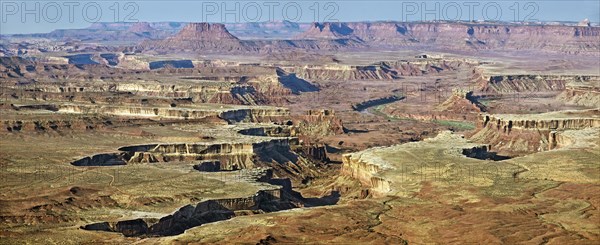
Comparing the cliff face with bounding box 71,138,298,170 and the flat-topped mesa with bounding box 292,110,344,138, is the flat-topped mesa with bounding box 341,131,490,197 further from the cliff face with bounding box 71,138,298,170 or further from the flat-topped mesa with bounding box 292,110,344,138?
the flat-topped mesa with bounding box 292,110,344,138

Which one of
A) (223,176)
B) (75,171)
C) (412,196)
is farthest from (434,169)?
(75,171)

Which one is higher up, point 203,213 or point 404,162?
point 404,162

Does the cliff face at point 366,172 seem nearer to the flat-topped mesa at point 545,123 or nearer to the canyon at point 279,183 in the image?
the canyon at point 279,183

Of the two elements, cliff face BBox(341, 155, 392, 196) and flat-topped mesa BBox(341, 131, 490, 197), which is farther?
cliff face BBox(341, 155, 392, 196)

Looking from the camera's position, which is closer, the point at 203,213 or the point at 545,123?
the point at 203,213

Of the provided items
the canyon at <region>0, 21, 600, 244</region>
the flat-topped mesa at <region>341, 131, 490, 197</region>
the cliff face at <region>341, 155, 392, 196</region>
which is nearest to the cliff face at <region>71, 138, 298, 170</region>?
the canyon at <region>0, 21, 600, 244</region>

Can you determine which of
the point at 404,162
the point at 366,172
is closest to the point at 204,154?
the point at 366,172

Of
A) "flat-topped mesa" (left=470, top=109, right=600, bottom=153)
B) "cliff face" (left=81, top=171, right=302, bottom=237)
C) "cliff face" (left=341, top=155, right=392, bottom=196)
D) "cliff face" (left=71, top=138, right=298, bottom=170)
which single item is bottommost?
"cliff face" (left=81, top=171, right=302, bottom=237)

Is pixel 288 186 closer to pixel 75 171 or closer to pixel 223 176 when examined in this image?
pixel 223 176

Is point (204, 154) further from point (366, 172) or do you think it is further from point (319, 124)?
point (319, 124)

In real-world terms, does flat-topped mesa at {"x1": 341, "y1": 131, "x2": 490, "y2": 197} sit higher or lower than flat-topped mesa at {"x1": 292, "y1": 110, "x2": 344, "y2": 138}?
lower

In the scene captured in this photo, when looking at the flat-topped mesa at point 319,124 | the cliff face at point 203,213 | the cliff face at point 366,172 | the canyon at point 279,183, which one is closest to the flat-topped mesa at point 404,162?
the cliff face at point 366,172
